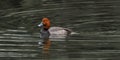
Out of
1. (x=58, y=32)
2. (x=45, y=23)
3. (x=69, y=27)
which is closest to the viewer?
(x=58, y=32)

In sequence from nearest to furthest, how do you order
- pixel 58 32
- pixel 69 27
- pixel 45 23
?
pixel 58 32
pixel 69 27
pixel 45 23

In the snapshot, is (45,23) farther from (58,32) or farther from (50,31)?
(58,32)

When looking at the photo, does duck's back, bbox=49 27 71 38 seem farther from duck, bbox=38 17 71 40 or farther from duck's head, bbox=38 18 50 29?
duck's head, bbox=38 18 50 29

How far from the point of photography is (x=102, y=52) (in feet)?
32.8

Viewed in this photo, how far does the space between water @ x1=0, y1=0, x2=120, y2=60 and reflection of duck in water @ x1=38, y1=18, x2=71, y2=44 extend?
0.19 meters

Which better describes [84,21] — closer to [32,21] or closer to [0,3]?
[32,21]

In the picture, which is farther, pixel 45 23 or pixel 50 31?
pixel 45 23

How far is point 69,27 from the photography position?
14.4 meters

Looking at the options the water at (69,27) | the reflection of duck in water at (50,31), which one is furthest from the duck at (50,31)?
the water at (69,27)

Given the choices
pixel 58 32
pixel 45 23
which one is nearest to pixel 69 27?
pixel 58 32

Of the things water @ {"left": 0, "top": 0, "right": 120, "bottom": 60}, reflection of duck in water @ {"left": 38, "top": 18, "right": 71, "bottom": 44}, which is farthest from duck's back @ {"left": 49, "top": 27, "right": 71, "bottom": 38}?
water @ {"left": 0, "top": 0, "right": 120, "bottom": 60}

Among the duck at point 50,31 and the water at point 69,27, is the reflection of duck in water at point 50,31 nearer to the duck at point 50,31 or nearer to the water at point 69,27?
the duck at point 50,31

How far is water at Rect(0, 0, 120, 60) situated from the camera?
10008mm

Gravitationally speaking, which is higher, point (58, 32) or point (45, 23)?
point (45, 23)
